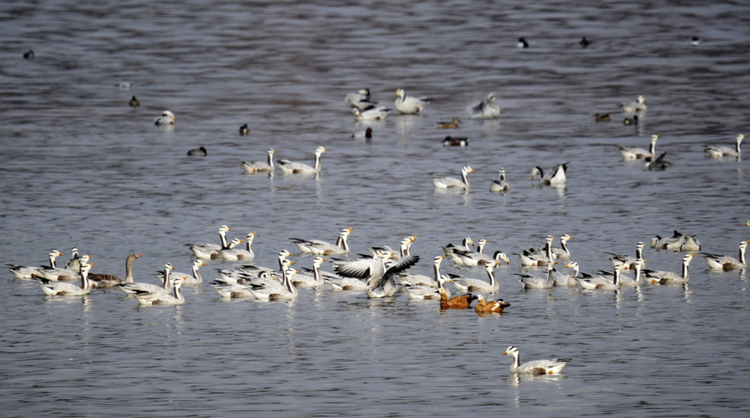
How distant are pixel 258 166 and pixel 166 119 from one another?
10.6m

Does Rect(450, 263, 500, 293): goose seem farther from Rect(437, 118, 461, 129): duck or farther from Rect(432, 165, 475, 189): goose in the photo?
Rect(437, 118, 461, 129): duck

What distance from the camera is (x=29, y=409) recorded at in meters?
15.9

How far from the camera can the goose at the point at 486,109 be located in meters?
50.5

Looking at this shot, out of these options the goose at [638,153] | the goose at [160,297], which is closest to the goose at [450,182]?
the goose at [638,153]

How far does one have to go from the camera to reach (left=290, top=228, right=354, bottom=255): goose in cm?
2720

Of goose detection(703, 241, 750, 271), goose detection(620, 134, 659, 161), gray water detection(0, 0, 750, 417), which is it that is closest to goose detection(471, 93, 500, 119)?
gray water detection(0, 0, 750, 417)

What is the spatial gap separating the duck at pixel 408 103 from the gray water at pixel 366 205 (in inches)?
28.4

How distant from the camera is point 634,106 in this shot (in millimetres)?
51031

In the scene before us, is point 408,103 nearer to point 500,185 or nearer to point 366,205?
point 500,185

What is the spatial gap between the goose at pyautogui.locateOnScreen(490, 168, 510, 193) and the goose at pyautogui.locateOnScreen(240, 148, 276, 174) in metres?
8.23

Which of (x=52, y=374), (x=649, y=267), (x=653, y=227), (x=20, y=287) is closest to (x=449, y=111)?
(x=653, y=227)

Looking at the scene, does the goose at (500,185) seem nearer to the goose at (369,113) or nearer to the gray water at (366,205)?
the gray water at (366,205)

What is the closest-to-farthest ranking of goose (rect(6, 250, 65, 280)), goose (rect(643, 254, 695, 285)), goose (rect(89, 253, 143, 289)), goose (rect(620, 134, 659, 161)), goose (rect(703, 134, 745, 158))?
goose (rect(643, 254, 695, 285)) < goose (rect(89, 253, 143, 289)) < goose (rect(6, 250, 65, 280)) < goose (rect(703, 134, 745, 158)) < goose (rect(620, 134, 659, 161))

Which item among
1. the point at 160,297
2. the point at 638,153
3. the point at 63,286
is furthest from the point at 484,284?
the point at 638,153
